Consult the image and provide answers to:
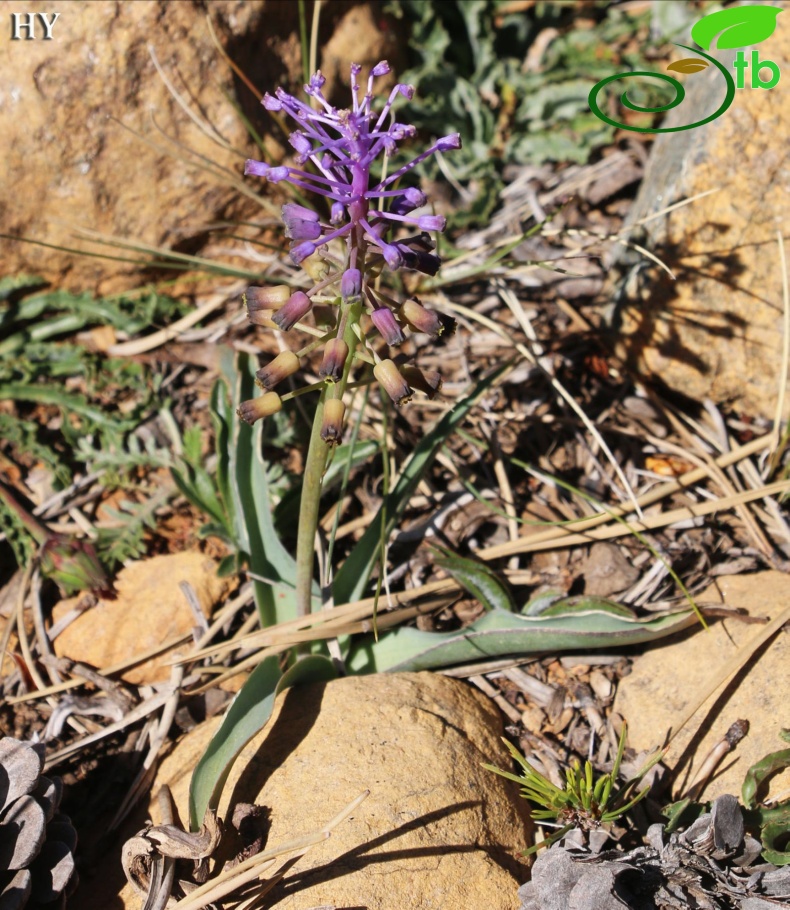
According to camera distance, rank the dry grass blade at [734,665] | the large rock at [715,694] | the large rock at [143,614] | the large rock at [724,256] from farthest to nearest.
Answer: the large rock at [724,256] → the large rock at [143,614] → the dry grass blade at [734,665] → the large rock at [715,694]

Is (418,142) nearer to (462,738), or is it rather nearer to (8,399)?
(8,399)

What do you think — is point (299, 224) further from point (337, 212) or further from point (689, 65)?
point (689, 65)

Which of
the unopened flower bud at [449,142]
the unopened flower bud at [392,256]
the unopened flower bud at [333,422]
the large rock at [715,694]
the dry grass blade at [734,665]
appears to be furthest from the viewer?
the dry grass blade at [734,665]

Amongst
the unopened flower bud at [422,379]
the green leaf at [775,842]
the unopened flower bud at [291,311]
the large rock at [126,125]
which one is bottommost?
the green leaf at [775,842]

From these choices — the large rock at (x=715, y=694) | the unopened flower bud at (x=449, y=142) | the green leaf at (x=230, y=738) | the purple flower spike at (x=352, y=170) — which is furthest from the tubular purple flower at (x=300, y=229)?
the large rock at (x=715, y=694)

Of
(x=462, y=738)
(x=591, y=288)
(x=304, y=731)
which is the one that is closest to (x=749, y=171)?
(x=591, y=288)

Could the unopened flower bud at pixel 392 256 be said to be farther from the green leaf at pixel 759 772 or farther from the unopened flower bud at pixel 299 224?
the green leaf at pixel 759 772

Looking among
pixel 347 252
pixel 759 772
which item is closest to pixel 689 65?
pixel 347 252

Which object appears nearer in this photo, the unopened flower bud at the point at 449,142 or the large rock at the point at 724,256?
the unopened flower bud at the point at 449,142
